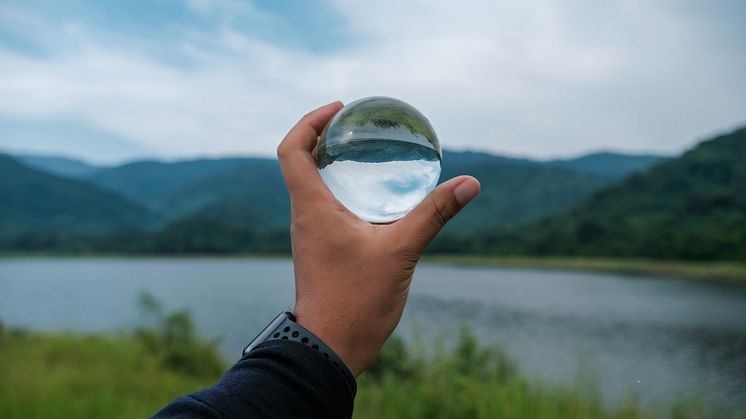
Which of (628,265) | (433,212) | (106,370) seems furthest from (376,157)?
(628,265)

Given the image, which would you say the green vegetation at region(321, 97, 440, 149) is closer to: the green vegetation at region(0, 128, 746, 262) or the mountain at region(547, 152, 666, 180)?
the green vegetation at region(0, 128, 746, 262)

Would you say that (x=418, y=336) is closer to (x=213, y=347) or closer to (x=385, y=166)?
(x=213, y=347)

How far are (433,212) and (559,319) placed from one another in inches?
1014

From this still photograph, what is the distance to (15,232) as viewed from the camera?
99188mm

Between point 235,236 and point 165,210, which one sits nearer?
point 235,236

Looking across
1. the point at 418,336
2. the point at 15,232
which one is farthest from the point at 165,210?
the point at 418,336

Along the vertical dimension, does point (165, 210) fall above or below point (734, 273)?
below

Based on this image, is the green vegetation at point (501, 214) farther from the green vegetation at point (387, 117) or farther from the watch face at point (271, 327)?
the watch face at point (271, 327)

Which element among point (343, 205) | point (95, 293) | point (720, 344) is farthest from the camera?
point (95, 293)

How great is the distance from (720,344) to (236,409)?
21505 mm

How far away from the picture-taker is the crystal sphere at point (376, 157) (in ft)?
5.24

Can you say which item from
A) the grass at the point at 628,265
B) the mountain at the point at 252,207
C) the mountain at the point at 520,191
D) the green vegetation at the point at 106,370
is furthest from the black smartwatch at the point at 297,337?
the mountain at the point at 520,191

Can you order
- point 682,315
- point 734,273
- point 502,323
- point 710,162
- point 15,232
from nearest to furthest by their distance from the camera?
1. point 502,323
2. point 682,315
3. point 734,273
4. point 710,162
5. point 15,232

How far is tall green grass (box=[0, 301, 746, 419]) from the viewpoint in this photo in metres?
6.44
